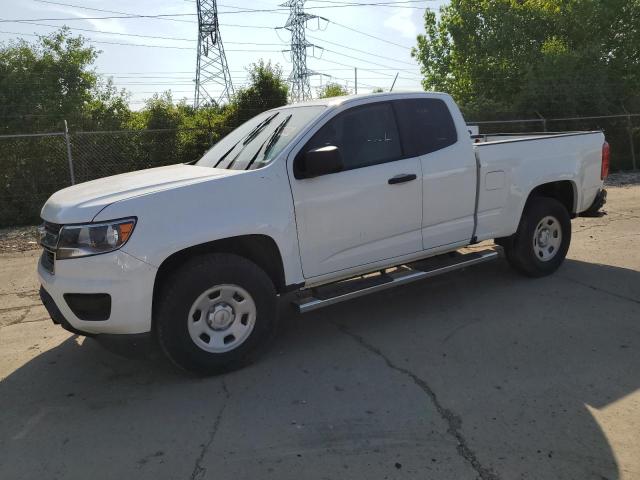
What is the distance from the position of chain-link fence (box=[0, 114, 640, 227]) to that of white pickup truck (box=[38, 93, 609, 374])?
6639 millimetres

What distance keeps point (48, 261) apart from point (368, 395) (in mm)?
2493

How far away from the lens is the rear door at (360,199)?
14.1ft

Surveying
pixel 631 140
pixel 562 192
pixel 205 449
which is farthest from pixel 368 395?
pixel 631 140

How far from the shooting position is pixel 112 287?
11.8 feet

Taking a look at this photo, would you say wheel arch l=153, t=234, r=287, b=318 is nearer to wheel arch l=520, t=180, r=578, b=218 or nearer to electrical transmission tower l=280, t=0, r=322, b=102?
wheel arch l=520, t=180, r=578, b=218

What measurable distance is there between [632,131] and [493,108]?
4128 millimetres

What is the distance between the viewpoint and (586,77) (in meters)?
17.4

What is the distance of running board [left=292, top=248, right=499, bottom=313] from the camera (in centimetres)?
442

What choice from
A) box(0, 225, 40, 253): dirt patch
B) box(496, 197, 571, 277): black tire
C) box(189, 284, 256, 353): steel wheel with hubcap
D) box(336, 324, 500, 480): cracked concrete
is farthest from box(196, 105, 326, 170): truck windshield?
box(0, 225, 40, 253): dirt patch

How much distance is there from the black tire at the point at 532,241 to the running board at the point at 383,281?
0.29 meters

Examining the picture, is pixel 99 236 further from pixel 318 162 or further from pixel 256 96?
pixel 256 96

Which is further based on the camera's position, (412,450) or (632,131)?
(632,131)

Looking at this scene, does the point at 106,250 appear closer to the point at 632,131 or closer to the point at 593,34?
the point at 632,131

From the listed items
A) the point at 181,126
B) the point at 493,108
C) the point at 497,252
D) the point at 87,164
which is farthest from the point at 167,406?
the point at 493,108
